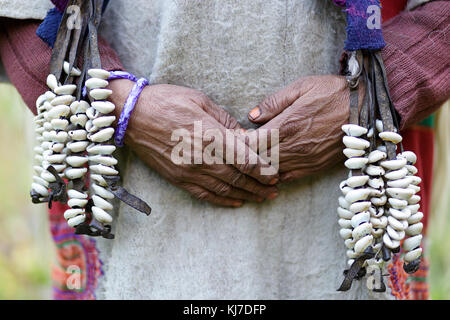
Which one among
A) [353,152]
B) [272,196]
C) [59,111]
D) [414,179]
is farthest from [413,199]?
[59,111]

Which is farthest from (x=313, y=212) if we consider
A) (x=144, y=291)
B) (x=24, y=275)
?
(x=24, y=275)

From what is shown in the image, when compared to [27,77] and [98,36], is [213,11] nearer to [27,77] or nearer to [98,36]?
[98,36]

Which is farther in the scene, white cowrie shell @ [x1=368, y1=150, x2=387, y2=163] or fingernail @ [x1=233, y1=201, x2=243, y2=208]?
fingernail @ [x1=233, y1=201, x2=243, y2=208]

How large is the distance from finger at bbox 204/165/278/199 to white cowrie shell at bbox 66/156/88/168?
22 cm

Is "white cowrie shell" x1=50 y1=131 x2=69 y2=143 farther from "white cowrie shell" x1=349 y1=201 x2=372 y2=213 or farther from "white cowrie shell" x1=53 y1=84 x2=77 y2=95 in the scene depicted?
"white cowrie shell" x1=349 y1=201 x2=372 y2=213

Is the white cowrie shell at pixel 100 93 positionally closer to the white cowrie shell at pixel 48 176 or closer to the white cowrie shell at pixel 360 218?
the white cowrie shell at pixel 48 176

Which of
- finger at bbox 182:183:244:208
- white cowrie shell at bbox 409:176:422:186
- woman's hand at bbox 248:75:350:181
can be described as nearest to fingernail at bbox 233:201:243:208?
finger at bbox 182:183:244:208

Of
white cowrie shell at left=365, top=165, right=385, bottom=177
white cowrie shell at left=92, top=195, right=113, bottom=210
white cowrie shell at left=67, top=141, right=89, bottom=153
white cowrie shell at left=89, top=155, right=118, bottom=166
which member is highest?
white cowrie shell at left=67, top=141, right=89, bottom=153

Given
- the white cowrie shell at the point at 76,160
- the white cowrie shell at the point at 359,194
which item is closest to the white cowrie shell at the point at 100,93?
the white cowrie shell at the point at 76,160

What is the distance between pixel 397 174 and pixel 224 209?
32 centimetres

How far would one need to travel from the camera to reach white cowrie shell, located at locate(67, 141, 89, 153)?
0.98 m

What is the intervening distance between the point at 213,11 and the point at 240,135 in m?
0.23

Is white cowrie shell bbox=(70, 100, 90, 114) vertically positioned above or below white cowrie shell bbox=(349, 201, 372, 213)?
above

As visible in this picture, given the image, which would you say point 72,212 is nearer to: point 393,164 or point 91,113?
point 91,113
